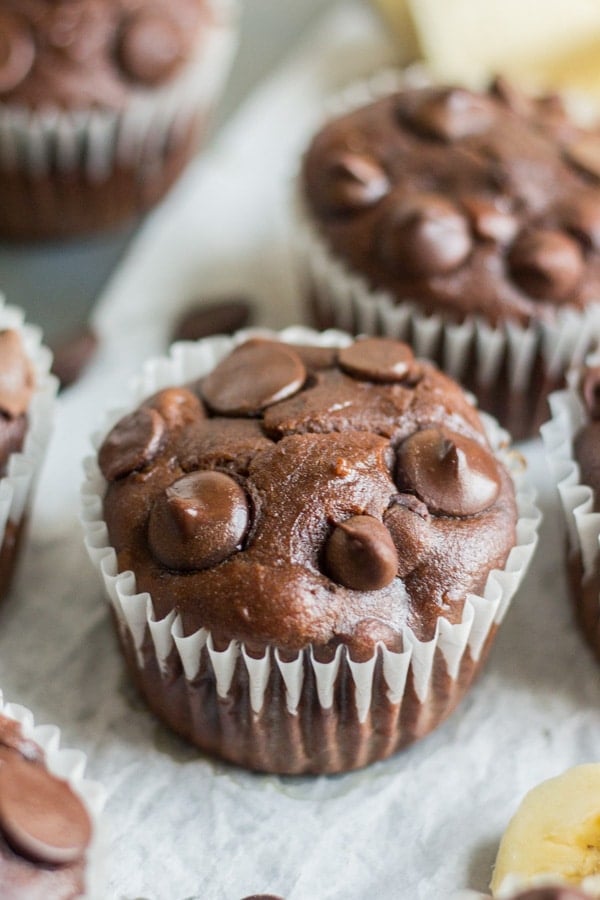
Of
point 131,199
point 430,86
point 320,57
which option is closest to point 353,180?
point 430,86

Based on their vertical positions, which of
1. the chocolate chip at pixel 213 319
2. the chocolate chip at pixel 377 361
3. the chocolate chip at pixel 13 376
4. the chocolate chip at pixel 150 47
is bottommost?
the chocolate chip at pixel 213 319

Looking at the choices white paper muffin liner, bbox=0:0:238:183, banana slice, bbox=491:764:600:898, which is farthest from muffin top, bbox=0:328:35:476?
banana slice, bbox=491:764:600:898

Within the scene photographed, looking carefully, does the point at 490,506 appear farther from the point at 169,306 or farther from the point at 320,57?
the point at 320,57

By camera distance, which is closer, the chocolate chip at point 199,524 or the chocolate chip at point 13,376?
the chocolate chip at point 199,524

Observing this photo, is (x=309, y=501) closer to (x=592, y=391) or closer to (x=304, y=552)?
(x=304, y=552)

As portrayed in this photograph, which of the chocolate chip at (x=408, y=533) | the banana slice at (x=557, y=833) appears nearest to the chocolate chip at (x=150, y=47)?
the chocolate chip at (x=408, y=533)

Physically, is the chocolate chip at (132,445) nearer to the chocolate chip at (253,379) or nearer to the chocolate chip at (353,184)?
the chocolate chip at (253,379)
